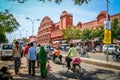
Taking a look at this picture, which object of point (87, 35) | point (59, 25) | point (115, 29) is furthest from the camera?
point (59, 25)

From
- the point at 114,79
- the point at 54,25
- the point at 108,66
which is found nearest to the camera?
the point at 114,79

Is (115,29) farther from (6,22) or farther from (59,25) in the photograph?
(59,25)

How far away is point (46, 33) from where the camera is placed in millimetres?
122438

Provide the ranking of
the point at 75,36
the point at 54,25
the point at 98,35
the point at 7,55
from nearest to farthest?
the point at 7,55
the point at 98,35
the point at 75,36
the point at 54,25

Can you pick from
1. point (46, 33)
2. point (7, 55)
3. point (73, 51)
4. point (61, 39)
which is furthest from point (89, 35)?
point (46, 33)

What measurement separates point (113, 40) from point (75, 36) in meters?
24.4

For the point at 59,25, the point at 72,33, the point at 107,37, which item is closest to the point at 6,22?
the point at 107,37

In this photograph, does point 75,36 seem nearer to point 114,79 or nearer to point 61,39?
point 61,39

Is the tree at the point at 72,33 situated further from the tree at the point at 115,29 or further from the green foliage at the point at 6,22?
the green foliage at the point at 6,22

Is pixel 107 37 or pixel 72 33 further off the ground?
pixel 72 33

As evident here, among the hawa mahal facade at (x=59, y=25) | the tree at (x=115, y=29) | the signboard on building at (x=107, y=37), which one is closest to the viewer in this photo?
the signboard on building at (x=107, y=37)

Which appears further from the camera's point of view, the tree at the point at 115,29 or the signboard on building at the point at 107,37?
the tree at the point at 115,29

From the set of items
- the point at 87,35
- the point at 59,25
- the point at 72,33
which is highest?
the point at 59,25

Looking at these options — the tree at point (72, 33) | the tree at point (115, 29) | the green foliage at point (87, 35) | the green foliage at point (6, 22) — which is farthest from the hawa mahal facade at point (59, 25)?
the green foliage at point (6, 22)
